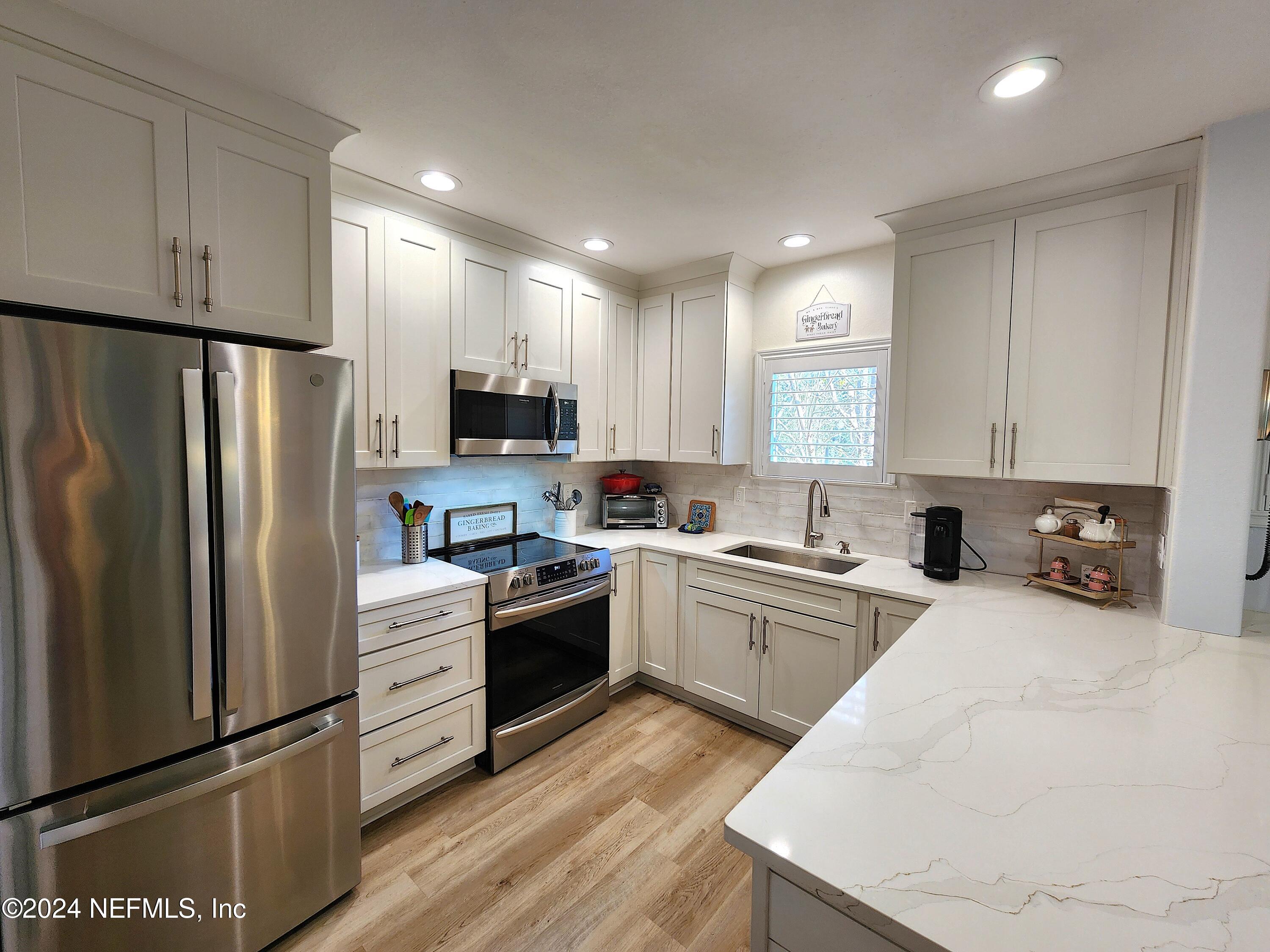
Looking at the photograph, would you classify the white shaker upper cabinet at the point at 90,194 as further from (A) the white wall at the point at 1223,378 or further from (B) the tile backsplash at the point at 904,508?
(A) the white wall at the point at 1223,378

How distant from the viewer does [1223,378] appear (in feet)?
5.46

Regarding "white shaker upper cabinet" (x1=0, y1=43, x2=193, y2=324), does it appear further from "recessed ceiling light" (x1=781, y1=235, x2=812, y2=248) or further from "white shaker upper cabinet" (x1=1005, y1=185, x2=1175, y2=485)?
"white shaker upper cabinet" (x1=1005, y1=185, x2=1175, y2=485)

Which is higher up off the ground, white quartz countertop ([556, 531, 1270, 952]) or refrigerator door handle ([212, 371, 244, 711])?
refrigerator door handle ([212, 371, 244, 711])

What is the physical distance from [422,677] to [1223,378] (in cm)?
291

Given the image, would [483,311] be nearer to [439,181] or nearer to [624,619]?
[439,181]

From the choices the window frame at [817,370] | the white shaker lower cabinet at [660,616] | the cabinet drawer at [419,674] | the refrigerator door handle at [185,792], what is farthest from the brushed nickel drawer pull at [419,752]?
the window frame at [817,370]

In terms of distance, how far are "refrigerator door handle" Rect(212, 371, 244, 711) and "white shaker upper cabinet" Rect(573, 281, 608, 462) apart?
1798mm

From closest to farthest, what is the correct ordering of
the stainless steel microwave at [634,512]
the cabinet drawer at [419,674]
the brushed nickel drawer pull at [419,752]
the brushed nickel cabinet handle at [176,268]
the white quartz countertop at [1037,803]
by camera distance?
the white quartz countertop at [1037,803]
the brushed nickel cabinet handle at [176,268]
the cabinet drawer at [419,674]
the brushed nickel drawer pull at [419,752]
the stainless steel microwave at [634,512]

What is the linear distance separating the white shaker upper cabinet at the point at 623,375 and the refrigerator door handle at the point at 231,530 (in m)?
2.08

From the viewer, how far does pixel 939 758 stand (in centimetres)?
102

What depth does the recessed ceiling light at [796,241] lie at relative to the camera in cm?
264

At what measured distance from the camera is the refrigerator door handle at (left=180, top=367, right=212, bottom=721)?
1.31 meters

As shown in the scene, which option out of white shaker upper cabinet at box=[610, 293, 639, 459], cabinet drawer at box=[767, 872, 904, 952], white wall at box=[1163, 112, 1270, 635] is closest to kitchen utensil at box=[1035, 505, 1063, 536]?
white wall at box=[1163, 112, 1270, 635]

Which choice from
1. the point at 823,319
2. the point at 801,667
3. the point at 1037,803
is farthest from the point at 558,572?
the point at 823,319
